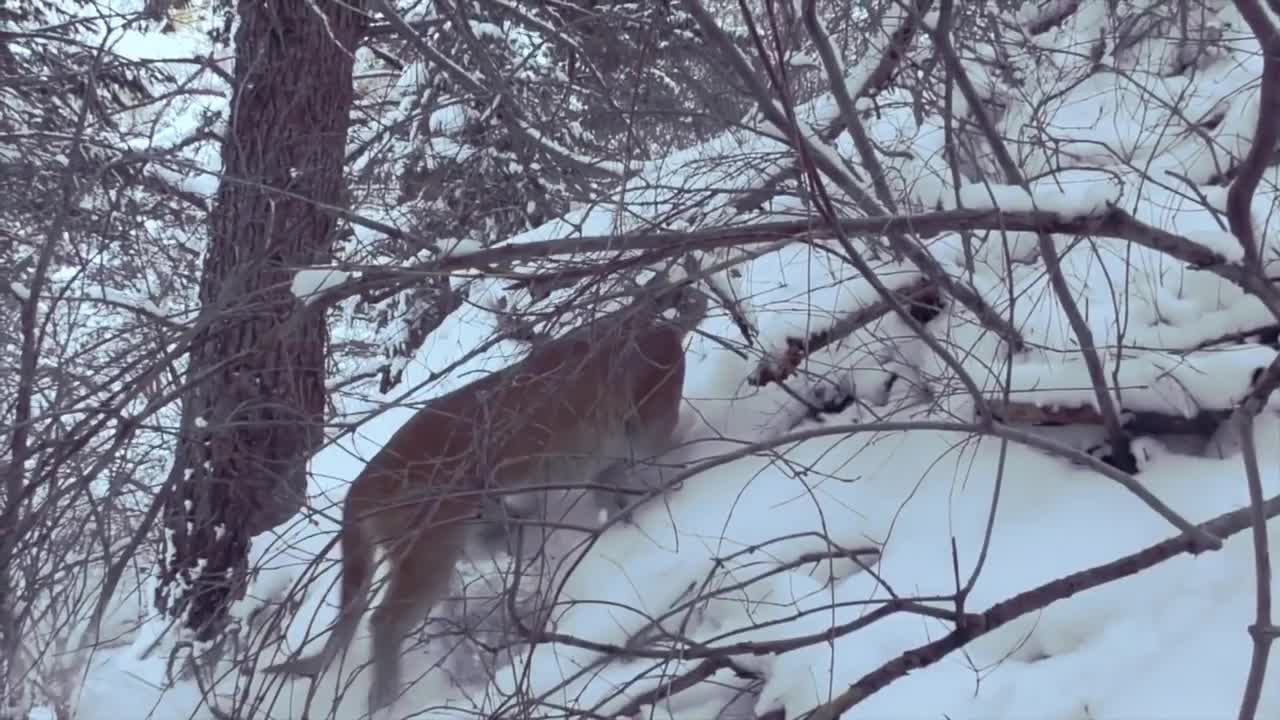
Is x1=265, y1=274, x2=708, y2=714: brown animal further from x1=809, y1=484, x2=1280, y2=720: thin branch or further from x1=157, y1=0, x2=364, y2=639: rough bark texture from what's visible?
x1=809, y1=484, x2=1280, y2=720: thin branch

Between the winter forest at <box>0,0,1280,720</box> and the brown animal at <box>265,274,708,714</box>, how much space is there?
0.03 metres

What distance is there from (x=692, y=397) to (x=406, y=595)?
1765 millimetres

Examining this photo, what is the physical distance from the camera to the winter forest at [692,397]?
273 cm

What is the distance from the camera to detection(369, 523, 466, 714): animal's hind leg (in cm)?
301

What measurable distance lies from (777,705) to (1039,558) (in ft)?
3.08

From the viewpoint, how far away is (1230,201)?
2898 mm

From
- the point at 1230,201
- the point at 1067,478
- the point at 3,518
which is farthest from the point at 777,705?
the point at 3,518

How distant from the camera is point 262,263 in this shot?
11.2 ft

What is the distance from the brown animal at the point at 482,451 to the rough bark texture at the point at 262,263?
34 centimetres

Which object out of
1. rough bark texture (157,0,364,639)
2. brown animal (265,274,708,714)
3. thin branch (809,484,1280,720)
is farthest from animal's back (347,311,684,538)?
thin branch (809,484,1280,720)

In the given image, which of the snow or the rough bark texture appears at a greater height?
the rough bark texture

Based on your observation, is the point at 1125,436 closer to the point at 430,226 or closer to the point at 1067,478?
the point at 1067,478

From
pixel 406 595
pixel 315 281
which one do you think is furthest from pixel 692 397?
pixel 315 281

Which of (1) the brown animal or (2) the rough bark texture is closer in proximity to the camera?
(1) the brown animal
